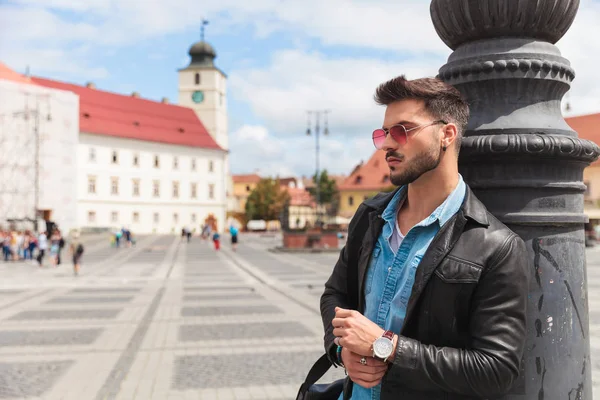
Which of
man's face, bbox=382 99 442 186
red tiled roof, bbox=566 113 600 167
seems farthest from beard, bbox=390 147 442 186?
red tiled roof, bbox=566 113 600 167

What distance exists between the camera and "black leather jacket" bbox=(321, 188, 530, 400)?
1.65 metres

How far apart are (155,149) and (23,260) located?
49.7m

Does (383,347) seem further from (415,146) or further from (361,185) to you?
(361,185)

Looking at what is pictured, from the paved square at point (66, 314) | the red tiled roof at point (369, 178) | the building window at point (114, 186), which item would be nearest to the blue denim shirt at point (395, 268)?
the paved square at point (66, 314)

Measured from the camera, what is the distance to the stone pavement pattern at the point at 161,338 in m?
5.97

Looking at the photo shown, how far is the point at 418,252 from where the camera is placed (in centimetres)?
179

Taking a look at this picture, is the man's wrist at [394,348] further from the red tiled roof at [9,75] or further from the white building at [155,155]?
the white building at [155,155]

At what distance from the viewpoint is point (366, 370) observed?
1751 millimetres

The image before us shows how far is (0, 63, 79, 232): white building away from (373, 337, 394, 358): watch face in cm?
4254

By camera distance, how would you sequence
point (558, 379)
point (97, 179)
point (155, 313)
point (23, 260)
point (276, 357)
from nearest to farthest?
point (558, 379) < point (276, 357) < point (155, 313) < point (23, 260) < point (97, 179)

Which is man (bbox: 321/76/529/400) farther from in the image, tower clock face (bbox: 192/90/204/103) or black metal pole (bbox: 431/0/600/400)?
tower clock face (bbox: 192/90/204/103)

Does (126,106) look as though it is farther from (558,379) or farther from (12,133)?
(558,379)

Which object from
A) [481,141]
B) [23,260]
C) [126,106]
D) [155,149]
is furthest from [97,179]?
[481,141]

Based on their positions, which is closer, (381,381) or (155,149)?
(381,381)
